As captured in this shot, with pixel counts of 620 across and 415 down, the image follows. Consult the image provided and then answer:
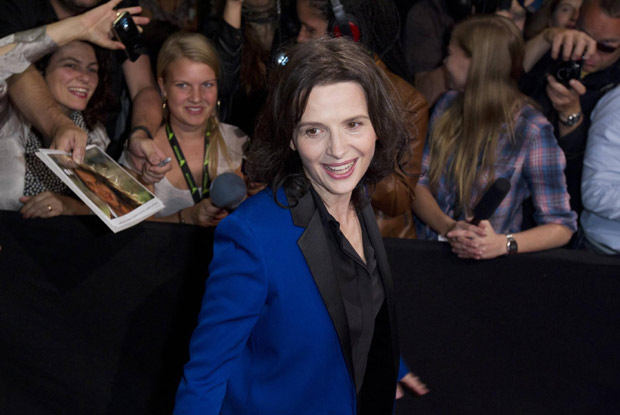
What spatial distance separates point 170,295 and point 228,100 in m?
1.24

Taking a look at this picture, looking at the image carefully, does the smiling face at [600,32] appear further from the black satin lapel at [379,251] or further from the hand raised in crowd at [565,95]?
the black satin lapel at [379,251]

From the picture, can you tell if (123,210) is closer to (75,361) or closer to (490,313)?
(75,361)

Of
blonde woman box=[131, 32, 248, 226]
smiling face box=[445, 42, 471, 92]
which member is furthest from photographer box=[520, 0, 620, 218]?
blonde woman box=[131, 32, 248, 226]

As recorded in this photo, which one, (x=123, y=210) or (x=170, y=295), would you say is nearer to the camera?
(x=123, y=210)

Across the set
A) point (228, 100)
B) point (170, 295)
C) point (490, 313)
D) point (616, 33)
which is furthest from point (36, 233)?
point (616, 33)

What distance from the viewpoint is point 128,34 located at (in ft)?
8.79

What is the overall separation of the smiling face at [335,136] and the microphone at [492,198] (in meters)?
0.65

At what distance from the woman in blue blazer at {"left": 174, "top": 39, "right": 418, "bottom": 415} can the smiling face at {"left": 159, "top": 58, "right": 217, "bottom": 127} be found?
4.27ft

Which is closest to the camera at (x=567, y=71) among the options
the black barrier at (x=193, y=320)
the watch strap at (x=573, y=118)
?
the watch strap at (x=573, y=118)

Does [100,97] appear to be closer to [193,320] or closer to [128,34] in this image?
[128,34]

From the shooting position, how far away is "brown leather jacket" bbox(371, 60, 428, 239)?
2.71m

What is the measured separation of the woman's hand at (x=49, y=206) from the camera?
8.18ft

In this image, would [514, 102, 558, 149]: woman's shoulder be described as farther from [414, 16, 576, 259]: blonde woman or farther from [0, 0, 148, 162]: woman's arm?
[0, 0, 148, 162]: woman's arm

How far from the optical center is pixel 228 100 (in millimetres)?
3330
